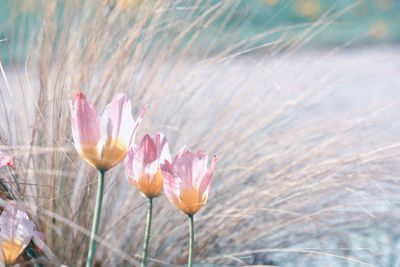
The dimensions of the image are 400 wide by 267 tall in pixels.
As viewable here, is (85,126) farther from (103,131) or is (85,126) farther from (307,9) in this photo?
(307,9)

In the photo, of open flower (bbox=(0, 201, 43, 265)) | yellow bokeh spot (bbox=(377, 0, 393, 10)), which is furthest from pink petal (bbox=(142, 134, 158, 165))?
yellow bokeh spot (bbox=(377, 0, 393, 10))

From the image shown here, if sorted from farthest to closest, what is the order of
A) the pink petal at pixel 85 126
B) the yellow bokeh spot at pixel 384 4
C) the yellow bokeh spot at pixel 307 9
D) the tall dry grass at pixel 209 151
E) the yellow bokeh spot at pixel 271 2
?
the yellow bokeh spot at pixel 384 4 → the yellow bokeh spot at pixel 307 9 → the yellow bokeh spot at pixel 271 2 → the tall dry grass at pixel 209 151 → the pink petal at pixel 85 126

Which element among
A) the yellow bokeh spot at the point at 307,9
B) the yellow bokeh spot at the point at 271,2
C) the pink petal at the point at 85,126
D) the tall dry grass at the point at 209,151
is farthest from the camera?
the yellow bokeh spot at the point at 307,9

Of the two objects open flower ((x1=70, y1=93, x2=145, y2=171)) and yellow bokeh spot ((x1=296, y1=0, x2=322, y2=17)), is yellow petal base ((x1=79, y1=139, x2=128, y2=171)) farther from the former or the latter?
yellow bokeh spot ((x1=296, y1=0, x2=322, y2=17))

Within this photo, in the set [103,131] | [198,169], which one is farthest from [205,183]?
[103,131]

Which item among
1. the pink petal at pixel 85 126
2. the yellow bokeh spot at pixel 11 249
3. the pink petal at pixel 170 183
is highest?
the pink petal at pixel 85 126

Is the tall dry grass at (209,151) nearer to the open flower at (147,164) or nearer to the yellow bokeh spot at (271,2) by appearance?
the open flower at (147,164)

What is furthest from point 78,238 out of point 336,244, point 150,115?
point 336,244

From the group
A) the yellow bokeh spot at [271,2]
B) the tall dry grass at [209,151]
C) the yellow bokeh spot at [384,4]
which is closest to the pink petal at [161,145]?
the tall dry grass at [209,151]
